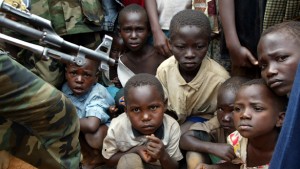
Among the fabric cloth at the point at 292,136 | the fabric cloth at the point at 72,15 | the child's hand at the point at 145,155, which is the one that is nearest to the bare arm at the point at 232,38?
the child's hand at the point at 145,155

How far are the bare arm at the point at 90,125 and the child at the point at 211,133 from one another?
2.21 ft

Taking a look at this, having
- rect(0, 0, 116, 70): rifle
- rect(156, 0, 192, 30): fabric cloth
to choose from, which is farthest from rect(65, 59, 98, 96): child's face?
rect(0, 0, 116, 70): rifle

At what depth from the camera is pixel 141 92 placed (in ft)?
9.10

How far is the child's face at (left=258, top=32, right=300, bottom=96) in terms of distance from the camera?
203cm

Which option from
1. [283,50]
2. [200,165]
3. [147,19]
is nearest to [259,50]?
[283,50]

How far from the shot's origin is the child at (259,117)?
220cm

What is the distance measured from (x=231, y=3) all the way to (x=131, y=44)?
1.00m

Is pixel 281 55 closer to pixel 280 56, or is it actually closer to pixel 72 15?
pixel 280 56

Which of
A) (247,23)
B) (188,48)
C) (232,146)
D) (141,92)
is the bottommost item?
(232,146)

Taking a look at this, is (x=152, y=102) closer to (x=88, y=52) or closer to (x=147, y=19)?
(x=88, y=52)

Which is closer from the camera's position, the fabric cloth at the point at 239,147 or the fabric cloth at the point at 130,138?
the fabric cloth at the point at 239,147

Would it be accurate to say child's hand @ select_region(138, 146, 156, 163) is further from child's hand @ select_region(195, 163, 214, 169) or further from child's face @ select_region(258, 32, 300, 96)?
child's face @ select_region(258, 32, 300, 96)

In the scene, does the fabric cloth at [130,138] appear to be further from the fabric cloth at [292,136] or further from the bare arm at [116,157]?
the fabric cloth at [292,136]

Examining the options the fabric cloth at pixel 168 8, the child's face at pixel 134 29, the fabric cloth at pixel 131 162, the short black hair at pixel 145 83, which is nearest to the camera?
the fabric cloth at pixel 131 162
